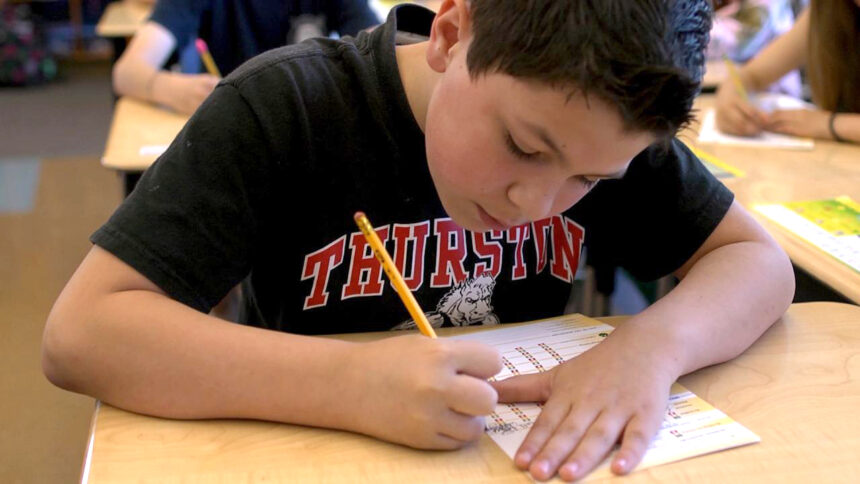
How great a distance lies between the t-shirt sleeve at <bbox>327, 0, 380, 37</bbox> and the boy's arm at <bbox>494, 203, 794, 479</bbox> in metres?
1.37

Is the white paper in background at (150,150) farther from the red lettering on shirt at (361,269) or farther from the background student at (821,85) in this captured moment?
the background student at (821,85)

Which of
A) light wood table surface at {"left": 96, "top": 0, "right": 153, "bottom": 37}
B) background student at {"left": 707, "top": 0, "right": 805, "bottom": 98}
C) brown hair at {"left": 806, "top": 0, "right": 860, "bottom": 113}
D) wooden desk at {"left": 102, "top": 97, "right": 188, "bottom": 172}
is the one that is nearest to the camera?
wooden desk at {"left": 102, "top": 97, "right": 188, "bottom": 172}

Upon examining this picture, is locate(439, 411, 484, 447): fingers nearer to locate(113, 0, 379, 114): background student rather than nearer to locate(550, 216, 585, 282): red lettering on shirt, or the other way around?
locate(550, 216, 585, 282): red lettering on shirt

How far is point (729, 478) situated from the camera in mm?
673

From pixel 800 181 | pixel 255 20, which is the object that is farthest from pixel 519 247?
pixel 255 20

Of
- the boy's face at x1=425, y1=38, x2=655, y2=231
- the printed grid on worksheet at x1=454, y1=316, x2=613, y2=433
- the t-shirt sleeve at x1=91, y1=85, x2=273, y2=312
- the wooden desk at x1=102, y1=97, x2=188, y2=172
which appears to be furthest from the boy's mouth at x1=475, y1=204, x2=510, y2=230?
the wooden desk at x1=102, y1=97, x2=188, y2=172

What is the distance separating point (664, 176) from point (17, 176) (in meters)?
3.35

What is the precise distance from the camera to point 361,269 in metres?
0.99

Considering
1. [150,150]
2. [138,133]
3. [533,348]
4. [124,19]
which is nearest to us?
[533,348]

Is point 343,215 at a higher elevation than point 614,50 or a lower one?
lower

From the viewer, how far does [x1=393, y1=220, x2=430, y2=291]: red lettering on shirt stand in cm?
99

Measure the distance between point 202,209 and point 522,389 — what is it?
345 millimetres

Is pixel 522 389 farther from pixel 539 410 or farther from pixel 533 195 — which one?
pixel 533 195

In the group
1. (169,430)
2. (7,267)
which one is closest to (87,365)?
(169,430)
